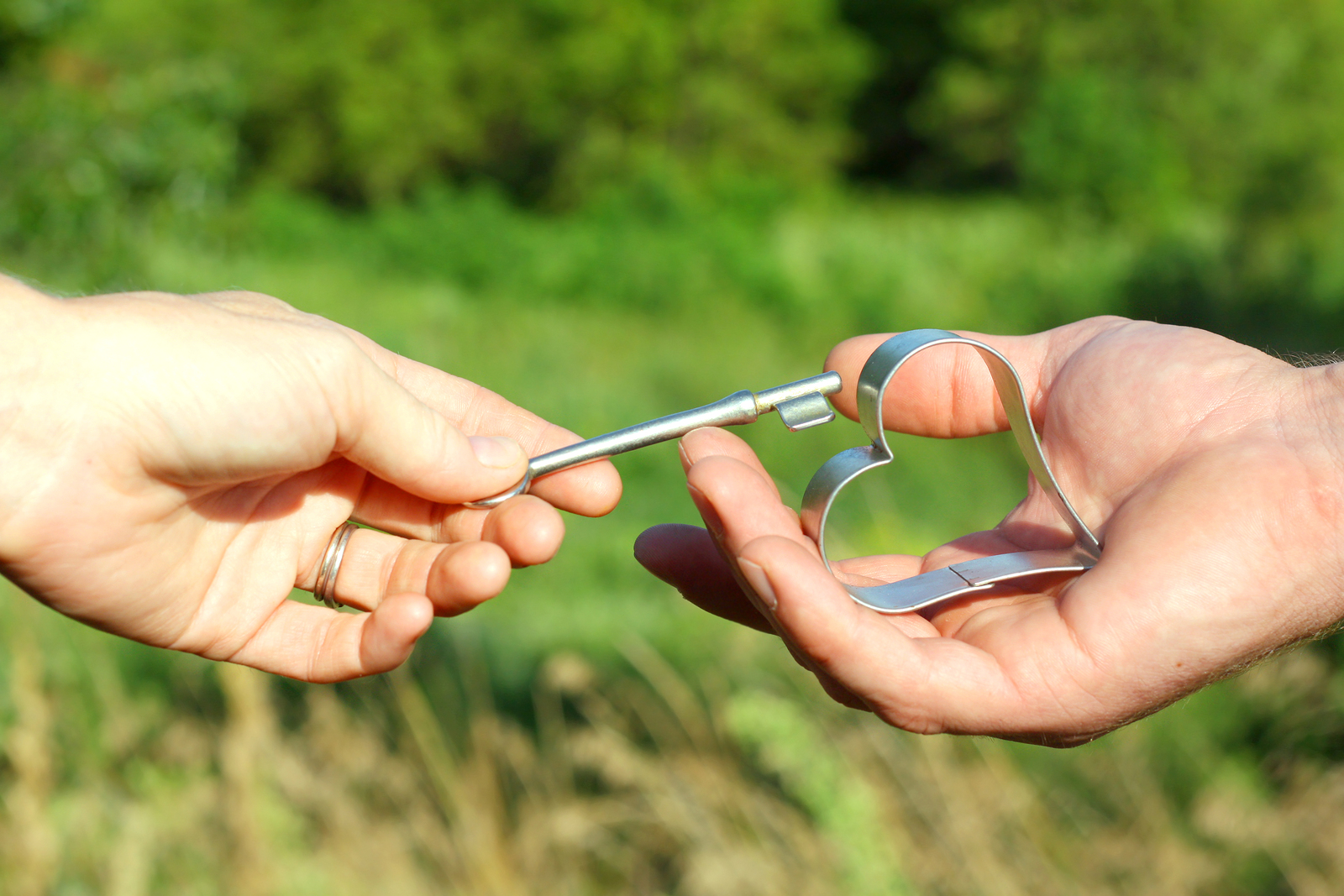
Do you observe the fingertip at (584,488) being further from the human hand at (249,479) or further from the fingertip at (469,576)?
the fingertip at (469,576)

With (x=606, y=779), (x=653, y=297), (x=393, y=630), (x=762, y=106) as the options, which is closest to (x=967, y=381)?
(x=393, y=630)

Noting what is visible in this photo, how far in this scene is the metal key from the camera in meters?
1.82

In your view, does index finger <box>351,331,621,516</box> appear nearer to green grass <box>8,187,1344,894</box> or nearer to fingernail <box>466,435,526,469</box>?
fingernail <box>466,435,526,469</box>

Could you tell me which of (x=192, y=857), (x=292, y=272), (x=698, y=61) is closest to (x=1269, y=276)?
(x=192, y=857)

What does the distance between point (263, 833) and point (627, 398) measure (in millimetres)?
7598

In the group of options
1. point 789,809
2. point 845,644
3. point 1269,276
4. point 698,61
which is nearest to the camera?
point 845,644

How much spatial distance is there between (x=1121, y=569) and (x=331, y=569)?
1449mm

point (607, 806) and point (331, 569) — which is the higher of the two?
point (331, 569)

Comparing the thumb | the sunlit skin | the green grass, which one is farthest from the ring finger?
the green grass

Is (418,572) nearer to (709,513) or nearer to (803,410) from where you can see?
(709,513)

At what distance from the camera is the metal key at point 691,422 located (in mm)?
1815

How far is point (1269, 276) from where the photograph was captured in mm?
10109

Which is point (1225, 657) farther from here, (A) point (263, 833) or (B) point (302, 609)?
(A) point (263, 833)

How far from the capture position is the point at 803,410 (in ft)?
6.27
